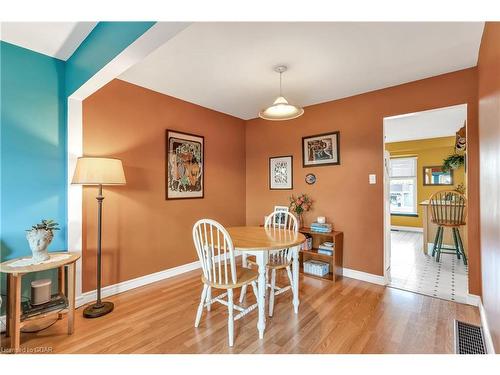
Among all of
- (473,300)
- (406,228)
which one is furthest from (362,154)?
(406,228)

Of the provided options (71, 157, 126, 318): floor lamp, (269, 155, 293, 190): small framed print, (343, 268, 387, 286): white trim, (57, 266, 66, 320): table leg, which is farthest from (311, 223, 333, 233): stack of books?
(57, 266, 66, 320): table leg

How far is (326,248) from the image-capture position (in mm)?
3078

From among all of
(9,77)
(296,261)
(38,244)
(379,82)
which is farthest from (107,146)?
(379,82)

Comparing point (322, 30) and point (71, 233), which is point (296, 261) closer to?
point (322, 30)

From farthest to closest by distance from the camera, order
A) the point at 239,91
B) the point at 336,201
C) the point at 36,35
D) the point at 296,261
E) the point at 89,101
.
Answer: the point at 336,201 → the point at 239,91 → the point at 89,101 → the point at 296,261 → the point at 36,35

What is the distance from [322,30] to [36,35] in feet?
7.35

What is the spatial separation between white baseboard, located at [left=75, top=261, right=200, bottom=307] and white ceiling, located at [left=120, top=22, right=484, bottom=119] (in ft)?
7.39

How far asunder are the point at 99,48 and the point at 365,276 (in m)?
3.55

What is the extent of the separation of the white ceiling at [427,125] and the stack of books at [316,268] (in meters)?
2.22

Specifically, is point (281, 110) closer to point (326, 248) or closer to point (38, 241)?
point (326, 248)

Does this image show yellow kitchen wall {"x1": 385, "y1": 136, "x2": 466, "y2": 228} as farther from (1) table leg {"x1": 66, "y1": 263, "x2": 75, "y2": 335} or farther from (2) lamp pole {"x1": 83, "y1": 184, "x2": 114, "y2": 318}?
(1) table leg {"x1": 66, "y1": 263, "x2": 75, "y2": 335}

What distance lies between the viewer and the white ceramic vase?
1779 mm

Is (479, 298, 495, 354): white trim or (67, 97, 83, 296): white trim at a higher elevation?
(67, 97, 83, 296): white trim
